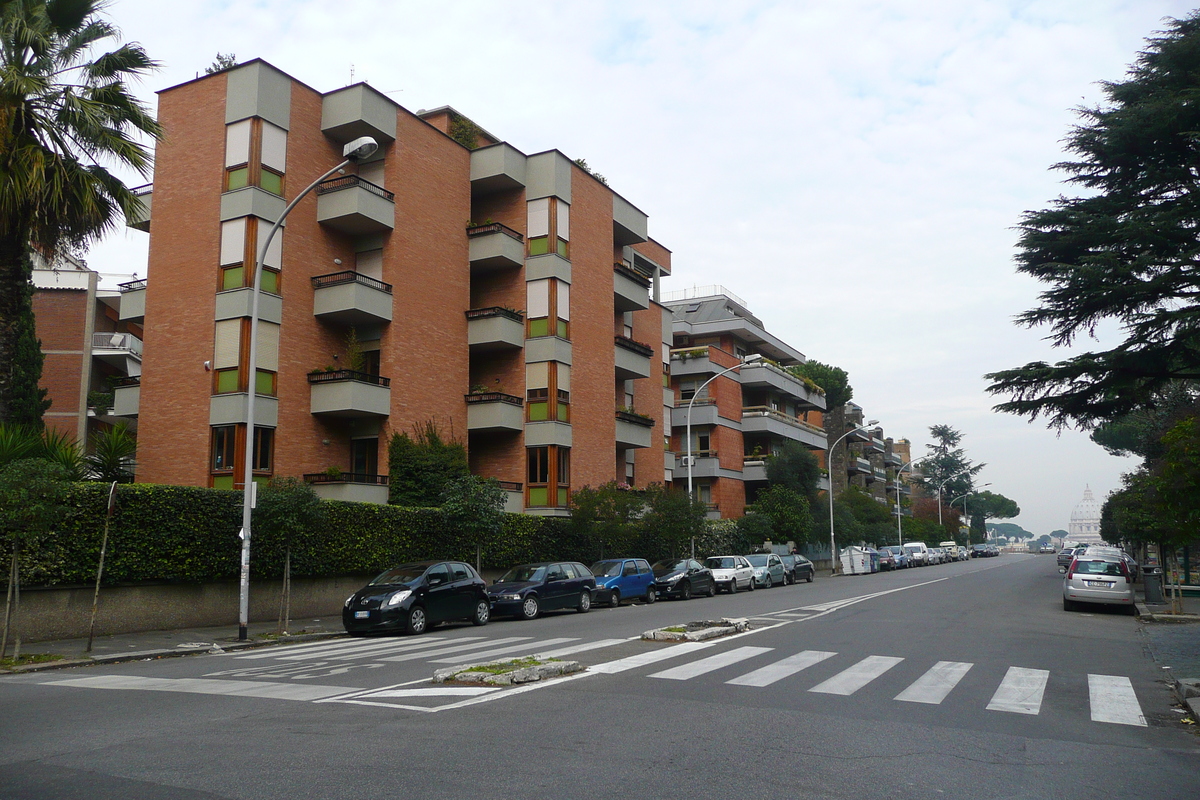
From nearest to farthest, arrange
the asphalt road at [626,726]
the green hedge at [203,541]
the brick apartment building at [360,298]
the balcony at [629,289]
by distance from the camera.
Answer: the asphalt road at [626,726] < the green hedge at [203,541] < the brick apartment building at [360,298] < the balcony at [629,289]

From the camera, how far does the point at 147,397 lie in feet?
86.2

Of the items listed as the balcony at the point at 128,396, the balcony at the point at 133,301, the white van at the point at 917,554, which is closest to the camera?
the balcony at the point at 128,396

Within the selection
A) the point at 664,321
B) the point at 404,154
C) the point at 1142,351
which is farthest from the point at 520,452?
the point at 1142,351

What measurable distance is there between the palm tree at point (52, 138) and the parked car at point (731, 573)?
78.6 ft

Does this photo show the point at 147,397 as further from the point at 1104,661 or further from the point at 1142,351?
the point at 1142,351

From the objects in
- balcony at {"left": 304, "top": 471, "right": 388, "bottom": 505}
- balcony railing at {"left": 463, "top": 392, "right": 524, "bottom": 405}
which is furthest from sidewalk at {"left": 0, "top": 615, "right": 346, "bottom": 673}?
balcony railing at {"left": 463, "top": 392, "right": 524, "bottom": 405}

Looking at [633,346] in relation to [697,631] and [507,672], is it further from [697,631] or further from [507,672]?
[507,672]

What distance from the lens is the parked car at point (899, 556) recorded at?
64.4m

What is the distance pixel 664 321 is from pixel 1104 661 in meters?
34.0

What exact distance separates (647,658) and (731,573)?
22.1 meters

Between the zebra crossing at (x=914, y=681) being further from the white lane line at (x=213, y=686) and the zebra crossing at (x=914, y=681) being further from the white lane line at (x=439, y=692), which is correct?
the white lane line at (x=213, y=686)

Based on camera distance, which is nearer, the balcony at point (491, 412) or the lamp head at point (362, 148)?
the lamp head at point (362, 148)

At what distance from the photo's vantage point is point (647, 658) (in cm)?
1316

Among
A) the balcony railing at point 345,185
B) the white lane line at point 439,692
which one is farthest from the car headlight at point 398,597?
the balcony railing at point 345,185
